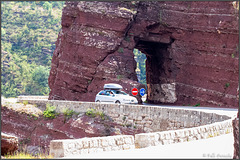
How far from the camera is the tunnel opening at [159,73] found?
144 ft

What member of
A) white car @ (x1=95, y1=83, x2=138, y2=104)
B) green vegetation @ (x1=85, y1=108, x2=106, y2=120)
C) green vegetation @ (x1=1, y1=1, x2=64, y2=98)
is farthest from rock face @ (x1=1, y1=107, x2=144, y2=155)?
green vegetation @ (x1=1, y1=1, x2=64, y2=98)

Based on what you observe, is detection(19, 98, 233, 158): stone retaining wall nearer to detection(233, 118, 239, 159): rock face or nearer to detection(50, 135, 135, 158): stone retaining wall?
detection(50, 135, 135, 158): stone retaining wall

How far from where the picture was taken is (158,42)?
45.0 m

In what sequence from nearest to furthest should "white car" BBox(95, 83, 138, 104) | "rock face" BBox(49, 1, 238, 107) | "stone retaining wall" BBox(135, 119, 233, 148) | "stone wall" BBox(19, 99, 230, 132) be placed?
1. "stone retaining wall" BBox(135, 119, 233, 148)
2. "stone wall" BBox(19, 99, 230, 132)
3. "white car" BBox(95, 83, 138, 104)
4. "rock face" BBox(49, 1, 238, 107)

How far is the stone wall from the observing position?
25.8 metres

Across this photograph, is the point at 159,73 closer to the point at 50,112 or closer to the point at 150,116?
the point at 50,112

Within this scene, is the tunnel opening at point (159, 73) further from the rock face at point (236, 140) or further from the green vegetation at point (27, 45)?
the green vegetation at point (27, 45)

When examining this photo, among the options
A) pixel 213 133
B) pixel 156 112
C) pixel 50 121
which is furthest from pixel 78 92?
pixel 213 133

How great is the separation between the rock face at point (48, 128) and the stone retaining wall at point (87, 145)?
1675 centimetres

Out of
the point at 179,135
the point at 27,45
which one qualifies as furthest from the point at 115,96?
the point at 27,45

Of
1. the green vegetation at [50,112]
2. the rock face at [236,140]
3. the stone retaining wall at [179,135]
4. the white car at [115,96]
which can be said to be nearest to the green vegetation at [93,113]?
the green vegetation at [50,112]

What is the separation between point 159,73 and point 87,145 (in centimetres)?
3465

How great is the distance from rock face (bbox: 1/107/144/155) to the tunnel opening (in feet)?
42.4

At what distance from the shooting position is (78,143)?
12961 mm
